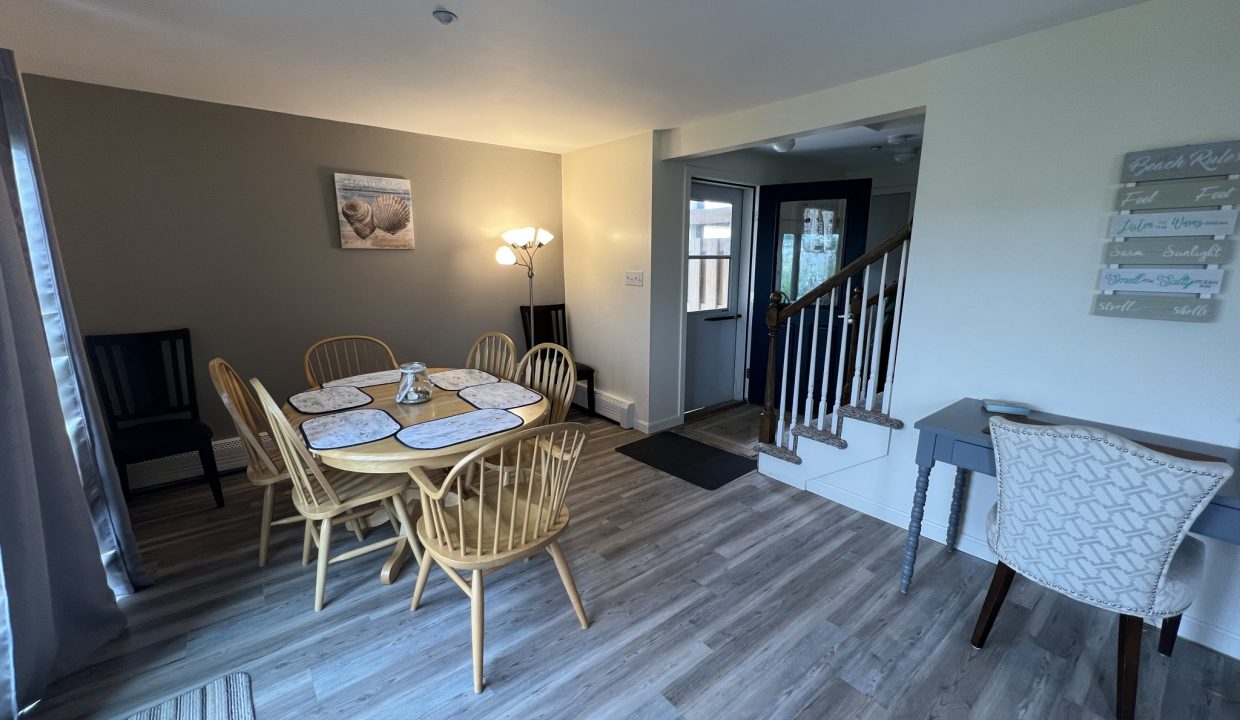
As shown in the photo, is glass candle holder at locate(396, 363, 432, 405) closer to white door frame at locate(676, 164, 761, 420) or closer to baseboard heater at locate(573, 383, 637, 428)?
baseboard heater at locate(573, 383, 637, 428)

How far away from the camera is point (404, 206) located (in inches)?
A: 141

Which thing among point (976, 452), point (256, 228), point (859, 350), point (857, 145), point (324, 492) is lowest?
point (324, 492)

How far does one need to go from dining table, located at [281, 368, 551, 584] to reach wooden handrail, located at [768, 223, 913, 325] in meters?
1.61

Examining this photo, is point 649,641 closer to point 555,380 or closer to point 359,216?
point 555,380

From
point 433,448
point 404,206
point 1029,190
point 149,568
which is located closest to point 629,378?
point 404,206

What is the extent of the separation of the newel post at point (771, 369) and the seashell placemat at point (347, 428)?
7.02 ft

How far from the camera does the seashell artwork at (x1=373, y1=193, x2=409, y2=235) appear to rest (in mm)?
3492

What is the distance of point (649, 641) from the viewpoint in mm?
1830

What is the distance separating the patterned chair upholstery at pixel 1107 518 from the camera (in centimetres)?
133

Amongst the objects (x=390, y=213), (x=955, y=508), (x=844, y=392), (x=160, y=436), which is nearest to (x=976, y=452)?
(x=955, y=508)

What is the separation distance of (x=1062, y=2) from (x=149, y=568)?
14.2ft

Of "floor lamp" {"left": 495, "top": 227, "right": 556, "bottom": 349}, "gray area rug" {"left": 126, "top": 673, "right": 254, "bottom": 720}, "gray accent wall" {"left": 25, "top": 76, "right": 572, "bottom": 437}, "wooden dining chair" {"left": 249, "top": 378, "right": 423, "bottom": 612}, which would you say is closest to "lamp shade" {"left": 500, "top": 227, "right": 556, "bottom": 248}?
"floor lamp" {"left": 495, "top": 227, "right": 556, "bottom": 349}

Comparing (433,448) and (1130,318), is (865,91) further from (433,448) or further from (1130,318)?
(433,448)

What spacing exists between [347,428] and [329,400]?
0.49 meters
